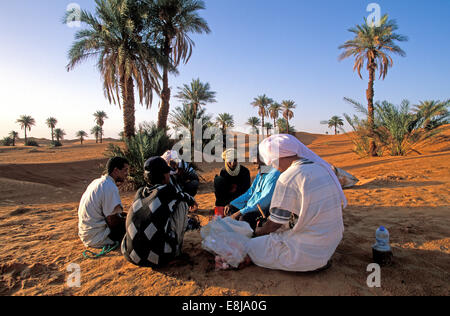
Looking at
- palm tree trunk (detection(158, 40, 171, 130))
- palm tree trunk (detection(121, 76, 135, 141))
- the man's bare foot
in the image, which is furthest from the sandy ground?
palm tree trunk (detection(158, 40, 171, 130))

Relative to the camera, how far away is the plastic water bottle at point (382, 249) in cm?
252

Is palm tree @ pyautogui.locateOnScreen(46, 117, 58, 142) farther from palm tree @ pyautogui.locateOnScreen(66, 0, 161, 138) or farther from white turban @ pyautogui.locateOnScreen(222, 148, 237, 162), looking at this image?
white turban @ pyautogui.locateOnScreen(222, 148, 237, 162)

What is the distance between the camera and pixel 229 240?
2.48m

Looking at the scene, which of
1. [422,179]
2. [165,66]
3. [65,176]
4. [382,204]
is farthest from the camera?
[165,66]

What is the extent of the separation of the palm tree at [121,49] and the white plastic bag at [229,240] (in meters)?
10.4

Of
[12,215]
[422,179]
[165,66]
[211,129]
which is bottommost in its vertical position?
[12,215]

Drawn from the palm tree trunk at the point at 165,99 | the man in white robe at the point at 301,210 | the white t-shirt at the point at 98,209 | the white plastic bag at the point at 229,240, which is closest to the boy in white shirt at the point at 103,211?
the white t-shirt at the point at 98,209

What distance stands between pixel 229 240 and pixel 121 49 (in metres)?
12.5

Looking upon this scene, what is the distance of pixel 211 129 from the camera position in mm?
23297

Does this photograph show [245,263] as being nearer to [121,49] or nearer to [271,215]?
[271,215]

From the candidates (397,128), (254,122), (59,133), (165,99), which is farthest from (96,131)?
(397,128)

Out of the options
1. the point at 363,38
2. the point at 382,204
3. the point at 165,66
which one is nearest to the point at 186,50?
the point at 165,66

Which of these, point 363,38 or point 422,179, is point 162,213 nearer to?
point 422,179
